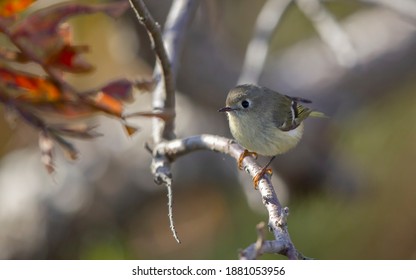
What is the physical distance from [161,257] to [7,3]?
165cm

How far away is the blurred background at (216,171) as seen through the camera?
2604 millimetres

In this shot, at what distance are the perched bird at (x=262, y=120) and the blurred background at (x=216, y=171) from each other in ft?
1.73

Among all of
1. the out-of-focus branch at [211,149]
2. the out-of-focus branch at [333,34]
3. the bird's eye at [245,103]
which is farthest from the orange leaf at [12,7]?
the out-of-focus branch at [333,34]

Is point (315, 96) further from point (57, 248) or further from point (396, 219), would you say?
point (57, 248)

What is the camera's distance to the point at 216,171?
2.89 meters

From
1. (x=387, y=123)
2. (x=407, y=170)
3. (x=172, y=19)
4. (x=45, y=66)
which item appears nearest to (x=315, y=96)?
(x=387, y=123)

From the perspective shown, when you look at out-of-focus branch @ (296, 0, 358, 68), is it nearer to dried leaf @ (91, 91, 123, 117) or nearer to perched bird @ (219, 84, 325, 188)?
perched bird @ (219, 84, 325, 188)

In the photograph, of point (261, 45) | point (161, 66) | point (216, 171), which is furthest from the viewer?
point (216, 171)

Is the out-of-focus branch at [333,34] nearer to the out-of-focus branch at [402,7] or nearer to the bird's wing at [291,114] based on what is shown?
the out-of-focus branch at [402,7]

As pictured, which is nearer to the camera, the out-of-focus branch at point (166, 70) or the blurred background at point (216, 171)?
the out-of-focus branch at point (166, 70)

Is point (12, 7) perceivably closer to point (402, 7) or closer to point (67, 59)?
point (67, 59)

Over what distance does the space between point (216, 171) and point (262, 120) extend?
1.01m

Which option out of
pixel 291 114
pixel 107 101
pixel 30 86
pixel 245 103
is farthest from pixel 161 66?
pixel 291 114

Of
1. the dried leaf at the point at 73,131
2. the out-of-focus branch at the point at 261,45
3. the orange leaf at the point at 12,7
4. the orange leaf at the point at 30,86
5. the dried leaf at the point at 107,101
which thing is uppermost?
the out-of-focus branch at the point at 261,45
